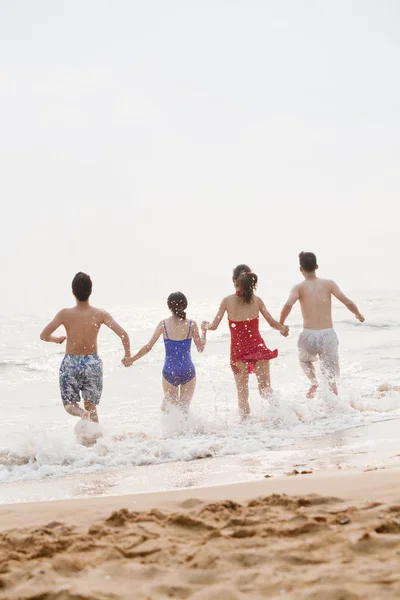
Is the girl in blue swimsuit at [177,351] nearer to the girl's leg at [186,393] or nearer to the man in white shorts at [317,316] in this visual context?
the girl's leg at [186,393]

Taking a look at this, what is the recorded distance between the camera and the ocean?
18.4 ft

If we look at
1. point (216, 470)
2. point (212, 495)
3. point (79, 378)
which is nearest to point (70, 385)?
point (79, 378)

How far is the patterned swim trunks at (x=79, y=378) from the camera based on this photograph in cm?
728

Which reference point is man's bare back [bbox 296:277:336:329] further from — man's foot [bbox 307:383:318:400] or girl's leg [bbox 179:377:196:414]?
girl's leg [bbox 179:377:196:414]

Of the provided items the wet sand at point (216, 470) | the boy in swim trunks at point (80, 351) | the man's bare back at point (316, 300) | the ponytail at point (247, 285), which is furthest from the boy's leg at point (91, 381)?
the man's bare back at point (316, 300)

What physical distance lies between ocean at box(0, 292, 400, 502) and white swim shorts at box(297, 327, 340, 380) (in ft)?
1.30

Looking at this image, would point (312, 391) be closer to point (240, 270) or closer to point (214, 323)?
point (214, 323)

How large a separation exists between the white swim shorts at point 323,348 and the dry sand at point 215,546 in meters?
4.44

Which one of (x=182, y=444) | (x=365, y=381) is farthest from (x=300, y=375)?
(x=182, y=444)

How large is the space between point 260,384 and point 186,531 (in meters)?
4.69

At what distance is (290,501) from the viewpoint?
399 centimetres

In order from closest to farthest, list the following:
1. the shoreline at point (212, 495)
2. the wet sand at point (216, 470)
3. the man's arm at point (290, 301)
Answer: the shoreline at point (212, 495) → the wet sand at point (216, 470) → the man's arm at point (290, 301)

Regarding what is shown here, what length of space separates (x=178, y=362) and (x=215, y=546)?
4.50 m

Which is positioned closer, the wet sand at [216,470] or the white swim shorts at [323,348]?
the wet sand at [216,470]
